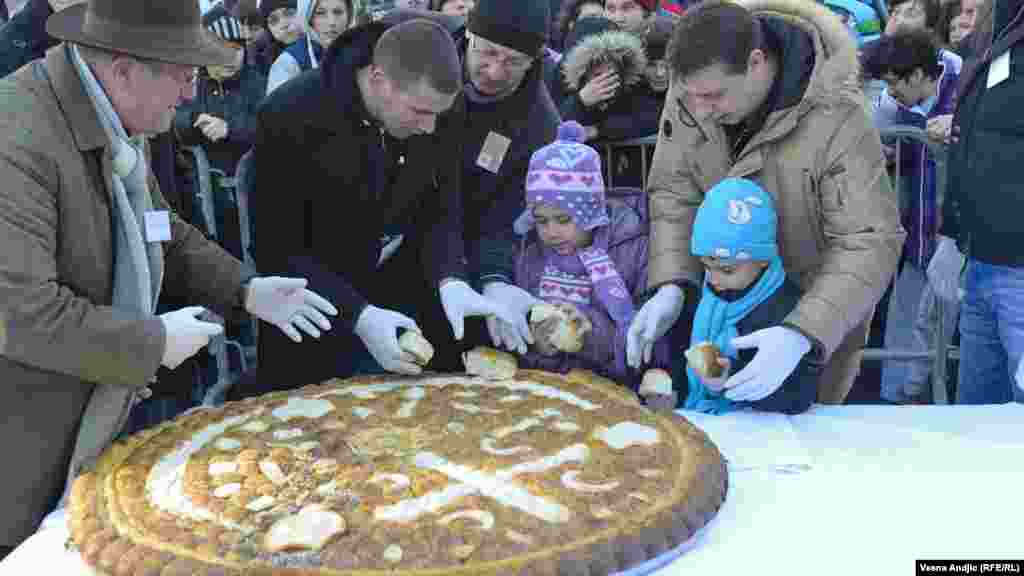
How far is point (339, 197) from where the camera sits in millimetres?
2951

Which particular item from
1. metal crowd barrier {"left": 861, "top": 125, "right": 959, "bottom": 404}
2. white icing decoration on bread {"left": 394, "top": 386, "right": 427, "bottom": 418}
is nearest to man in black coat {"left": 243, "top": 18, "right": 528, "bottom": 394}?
white icing decoration on bread {"left": 394, "top": 386, "right": 427, "bottom": 418}

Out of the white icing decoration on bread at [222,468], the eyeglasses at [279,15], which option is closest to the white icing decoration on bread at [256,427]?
the white icing decoration on bread at [222,468]

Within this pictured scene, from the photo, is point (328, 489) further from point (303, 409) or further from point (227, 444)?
point (303, 409)

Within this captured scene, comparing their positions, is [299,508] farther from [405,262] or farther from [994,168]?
[994,168]

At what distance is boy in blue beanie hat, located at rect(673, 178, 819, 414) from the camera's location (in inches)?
96.7

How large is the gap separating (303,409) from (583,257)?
0.93m

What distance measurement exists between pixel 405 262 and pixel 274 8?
2.20 metres

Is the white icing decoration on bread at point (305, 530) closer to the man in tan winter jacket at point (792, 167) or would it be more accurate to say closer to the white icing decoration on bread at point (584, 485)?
the white icing decoration on bread at point (584, 485)

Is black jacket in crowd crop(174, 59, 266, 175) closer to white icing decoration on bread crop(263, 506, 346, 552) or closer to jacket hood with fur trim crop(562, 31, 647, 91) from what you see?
jacket hood with fur trim crop(562, 31, 647, 91)

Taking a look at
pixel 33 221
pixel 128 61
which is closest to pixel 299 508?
pixel 33 221

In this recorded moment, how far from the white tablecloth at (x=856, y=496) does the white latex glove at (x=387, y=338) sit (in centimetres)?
80

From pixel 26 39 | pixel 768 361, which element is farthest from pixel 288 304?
pixel 26 39

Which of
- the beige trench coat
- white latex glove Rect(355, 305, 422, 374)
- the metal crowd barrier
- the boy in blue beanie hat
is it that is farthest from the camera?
the metal crowd barrier

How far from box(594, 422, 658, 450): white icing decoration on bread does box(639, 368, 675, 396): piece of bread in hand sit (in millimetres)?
316
